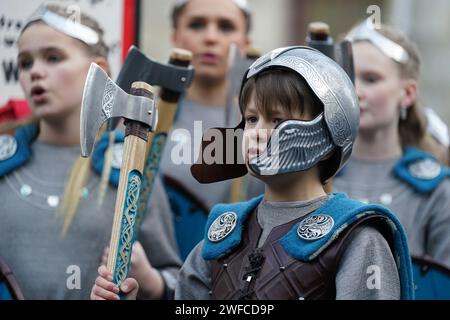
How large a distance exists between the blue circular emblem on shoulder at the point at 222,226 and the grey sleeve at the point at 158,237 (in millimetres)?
903

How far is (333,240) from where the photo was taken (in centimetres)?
328

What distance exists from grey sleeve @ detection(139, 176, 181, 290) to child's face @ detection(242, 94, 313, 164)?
120 centimetres

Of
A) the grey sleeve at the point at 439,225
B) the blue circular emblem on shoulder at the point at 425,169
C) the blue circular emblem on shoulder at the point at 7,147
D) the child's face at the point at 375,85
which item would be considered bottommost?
the grey sleeve at the point at 439,225

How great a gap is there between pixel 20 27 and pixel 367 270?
2343 mm

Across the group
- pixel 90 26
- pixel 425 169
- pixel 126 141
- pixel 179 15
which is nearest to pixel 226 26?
pixel 179 15

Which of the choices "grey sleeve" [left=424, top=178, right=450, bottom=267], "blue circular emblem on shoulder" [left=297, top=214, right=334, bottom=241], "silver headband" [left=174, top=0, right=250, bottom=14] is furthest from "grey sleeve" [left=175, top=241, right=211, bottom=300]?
"silver headband" [left=174, top=0, right=250, bottom=14]

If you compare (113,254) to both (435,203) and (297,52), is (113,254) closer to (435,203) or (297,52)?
(297,52)

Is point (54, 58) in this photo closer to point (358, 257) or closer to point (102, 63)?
point (102, 63)

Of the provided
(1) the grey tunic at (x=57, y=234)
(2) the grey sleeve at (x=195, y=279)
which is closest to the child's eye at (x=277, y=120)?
(2) the grey sleeve at (x=195, y=279)

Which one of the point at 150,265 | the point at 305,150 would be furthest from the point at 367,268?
the point at 150,265

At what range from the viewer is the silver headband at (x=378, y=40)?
5031 mm

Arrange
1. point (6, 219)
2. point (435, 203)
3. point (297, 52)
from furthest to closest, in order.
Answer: point (435, 203), point (6, 219), point (297, 52)

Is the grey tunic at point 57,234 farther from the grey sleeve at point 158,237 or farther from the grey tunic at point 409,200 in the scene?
the grey tunic at point 409,200
